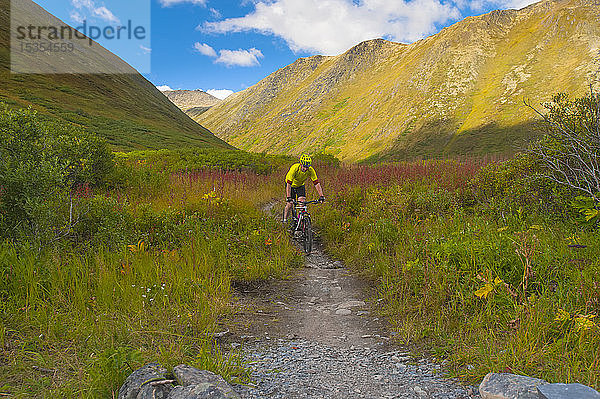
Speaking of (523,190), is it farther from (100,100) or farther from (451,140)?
(451,140)

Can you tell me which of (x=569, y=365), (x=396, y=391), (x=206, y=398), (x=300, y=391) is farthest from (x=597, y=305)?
(x=206, y=398)

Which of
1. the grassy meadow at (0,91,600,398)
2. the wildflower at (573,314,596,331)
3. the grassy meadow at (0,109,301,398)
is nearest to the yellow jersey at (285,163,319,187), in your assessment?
the grassy meadow at (0,91,600,398)

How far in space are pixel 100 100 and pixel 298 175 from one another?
6833cm

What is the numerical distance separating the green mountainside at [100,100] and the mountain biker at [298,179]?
36.8 m

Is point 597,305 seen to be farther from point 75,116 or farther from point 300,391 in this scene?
point 75,116

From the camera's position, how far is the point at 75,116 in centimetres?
4991

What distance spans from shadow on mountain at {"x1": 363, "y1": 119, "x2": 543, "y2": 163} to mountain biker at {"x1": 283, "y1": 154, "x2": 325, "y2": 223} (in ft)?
241

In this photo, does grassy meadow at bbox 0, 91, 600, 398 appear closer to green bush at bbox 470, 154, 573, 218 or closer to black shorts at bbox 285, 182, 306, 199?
green bush at bbox 470, 154, 573, 218

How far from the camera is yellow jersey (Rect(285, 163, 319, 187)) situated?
34.5 feet

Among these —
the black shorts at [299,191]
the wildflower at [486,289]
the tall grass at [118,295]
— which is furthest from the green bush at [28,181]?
the wildflower at [486,289]

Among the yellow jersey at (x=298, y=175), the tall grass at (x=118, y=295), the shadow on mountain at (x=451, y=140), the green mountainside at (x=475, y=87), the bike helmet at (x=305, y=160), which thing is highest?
the green mountainside at (x=475, y=87)

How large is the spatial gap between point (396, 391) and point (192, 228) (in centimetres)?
600

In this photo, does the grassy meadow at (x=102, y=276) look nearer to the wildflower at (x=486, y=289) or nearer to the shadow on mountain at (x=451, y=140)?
the wildflower at (x=486, y=289)

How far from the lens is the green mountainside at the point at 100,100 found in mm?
48188
